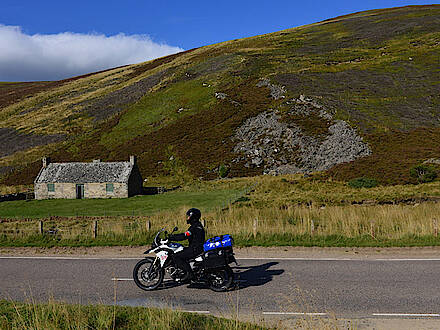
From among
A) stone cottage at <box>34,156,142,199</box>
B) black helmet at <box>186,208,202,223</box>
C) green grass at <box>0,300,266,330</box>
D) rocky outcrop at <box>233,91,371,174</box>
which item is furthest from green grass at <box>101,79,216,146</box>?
green grass at <box>0,300,266,330</box>

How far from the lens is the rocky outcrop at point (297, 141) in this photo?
183ft

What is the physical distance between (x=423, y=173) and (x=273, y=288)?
37926mm

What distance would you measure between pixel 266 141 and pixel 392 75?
39.1 metres

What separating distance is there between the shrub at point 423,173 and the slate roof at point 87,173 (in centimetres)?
3215

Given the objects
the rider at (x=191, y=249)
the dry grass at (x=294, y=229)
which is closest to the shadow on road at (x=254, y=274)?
the rider at (x=191, y=249)

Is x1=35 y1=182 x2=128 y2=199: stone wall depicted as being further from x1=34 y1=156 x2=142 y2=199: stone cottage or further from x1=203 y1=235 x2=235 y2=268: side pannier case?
x1=203 y1=235 x2=235 y2=268: side pannier case

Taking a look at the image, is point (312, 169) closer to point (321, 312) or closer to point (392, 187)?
point (392, 187)

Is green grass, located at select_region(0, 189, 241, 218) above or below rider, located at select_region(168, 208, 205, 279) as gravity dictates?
below

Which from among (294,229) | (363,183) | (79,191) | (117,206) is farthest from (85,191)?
(294,229)

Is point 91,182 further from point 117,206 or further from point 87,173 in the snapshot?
point 117,206

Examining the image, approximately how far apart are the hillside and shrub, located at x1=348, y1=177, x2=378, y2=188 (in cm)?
145

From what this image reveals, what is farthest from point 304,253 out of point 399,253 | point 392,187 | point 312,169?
point 312,169

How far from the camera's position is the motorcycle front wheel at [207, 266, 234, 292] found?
10445 millimetres

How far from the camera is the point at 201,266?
10531mm
